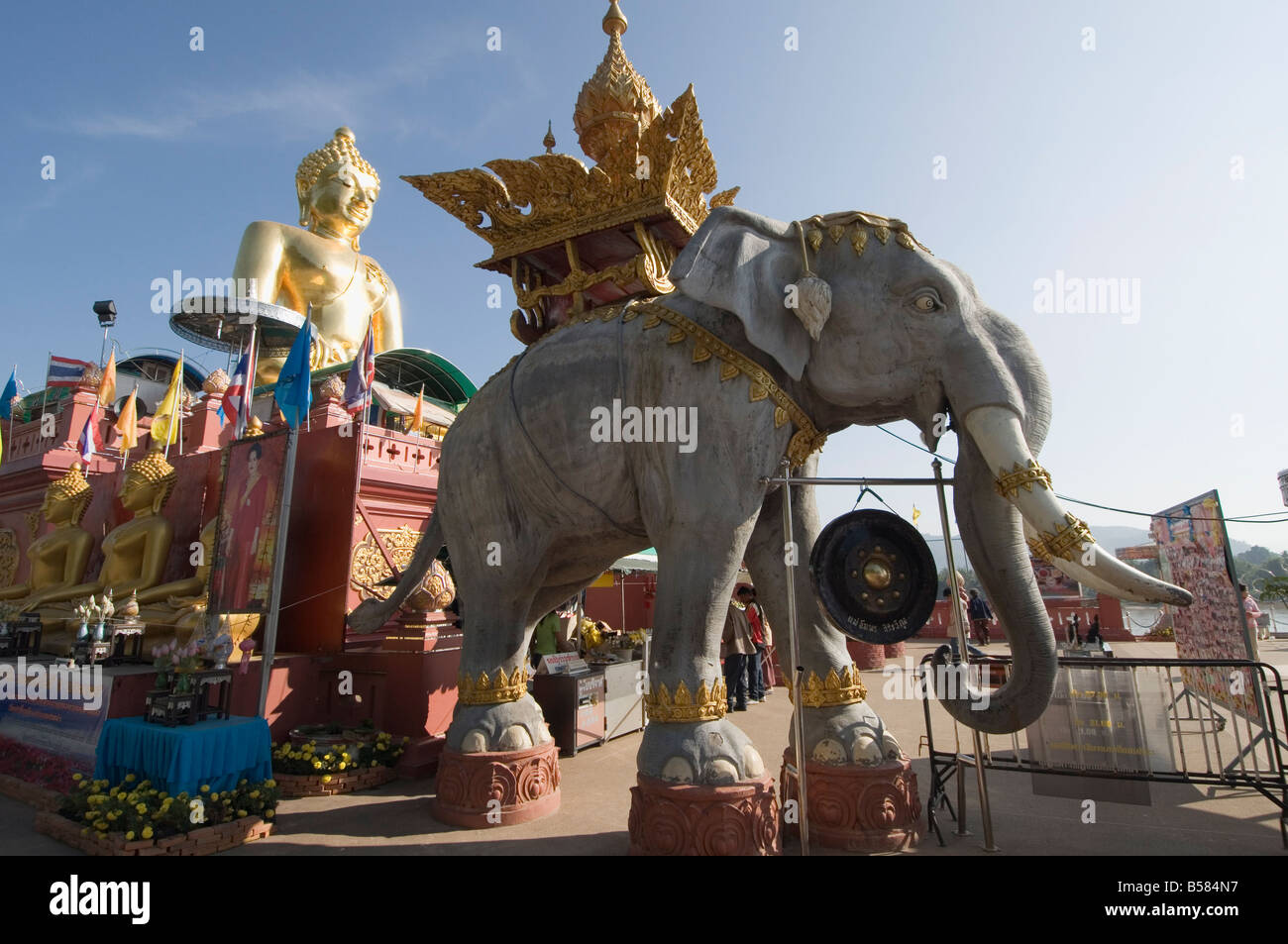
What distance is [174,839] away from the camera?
3.95 meters

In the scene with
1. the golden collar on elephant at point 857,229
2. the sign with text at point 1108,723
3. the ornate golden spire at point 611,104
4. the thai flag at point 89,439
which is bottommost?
the sign with text at point 1108,723

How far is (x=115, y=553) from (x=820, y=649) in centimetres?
857

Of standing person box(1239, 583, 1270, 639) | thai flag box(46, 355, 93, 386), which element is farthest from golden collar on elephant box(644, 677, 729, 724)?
thai flag box(46, 355, 93, 386)

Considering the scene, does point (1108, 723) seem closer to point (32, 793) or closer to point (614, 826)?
point (614, 826)

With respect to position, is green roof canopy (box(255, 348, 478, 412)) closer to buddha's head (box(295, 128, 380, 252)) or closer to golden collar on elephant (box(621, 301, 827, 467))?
buddha's head (box(295, 128, 380, 252))

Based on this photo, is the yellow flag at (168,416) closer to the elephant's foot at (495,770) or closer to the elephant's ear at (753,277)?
the elephant's foot at (495,770)

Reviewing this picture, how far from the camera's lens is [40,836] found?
4.46m

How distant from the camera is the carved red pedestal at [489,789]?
4199 mm

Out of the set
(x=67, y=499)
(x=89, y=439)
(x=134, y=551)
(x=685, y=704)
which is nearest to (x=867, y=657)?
(x=685, y=704)

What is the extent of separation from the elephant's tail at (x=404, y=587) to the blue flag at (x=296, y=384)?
2.16 meters

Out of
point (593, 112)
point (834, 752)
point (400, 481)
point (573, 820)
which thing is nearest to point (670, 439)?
point (834, 752)

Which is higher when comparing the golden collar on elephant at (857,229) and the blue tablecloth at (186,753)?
the golden collar on elephant at (857,229)

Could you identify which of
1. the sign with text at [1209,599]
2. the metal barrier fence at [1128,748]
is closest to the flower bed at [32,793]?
the metal barrier fence at [1128,748]

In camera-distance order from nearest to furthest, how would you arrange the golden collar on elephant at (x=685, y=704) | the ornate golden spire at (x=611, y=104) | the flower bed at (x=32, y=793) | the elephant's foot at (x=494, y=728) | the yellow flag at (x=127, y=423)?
1. the golden collar on elephant at (x=685, y=704)
2. the elephant's foot at (x=494, y=728)
3. the flower bed at (x=32, y=793)
4. the ornate golden spire at (x=611, y=104)
5. the yellow flag at (x=127, y=423)
